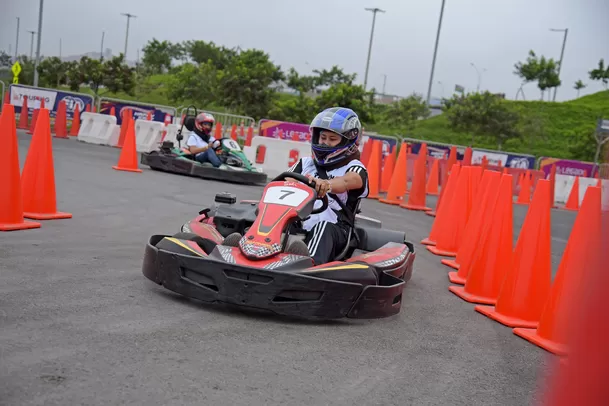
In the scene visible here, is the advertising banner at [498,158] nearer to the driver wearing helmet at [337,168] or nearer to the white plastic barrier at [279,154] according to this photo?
the white plastic barrier at [279,154]

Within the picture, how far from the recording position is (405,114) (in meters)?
49.8

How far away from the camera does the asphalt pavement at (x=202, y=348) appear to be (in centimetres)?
288

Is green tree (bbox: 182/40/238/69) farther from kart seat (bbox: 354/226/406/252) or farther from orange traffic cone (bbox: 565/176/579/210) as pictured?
kart seat (bbox: 354/226/406/252)

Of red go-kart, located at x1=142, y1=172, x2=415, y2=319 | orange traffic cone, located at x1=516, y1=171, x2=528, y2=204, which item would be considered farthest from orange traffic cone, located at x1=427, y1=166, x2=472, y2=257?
orange traffic cone, located at x1=516, y1=171, x2=528, y2=204

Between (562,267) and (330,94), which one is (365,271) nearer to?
(562,267)

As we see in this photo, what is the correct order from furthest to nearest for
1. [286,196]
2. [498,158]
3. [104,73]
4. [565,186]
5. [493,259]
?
[104,73]
[498,158]
[565,186]
[493,259]
[286,196]

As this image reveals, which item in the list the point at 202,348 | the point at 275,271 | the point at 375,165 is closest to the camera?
the point at 202,348

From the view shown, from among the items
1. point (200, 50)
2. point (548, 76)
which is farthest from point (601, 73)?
point (200, 50)

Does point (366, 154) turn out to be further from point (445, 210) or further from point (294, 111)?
point (294, 111)

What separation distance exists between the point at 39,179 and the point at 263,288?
3.78 m

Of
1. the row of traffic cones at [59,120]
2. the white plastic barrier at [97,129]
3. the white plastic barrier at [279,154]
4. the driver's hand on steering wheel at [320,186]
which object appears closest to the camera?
the driver's hand on steering wheel at [320,186]

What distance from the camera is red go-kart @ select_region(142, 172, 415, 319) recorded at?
4.08 m

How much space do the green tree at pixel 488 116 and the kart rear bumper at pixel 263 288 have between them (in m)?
40.3

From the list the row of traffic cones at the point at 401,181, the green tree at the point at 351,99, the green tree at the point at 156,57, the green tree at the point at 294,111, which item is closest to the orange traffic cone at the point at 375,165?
the row of traffic cones at the point at 401,181
